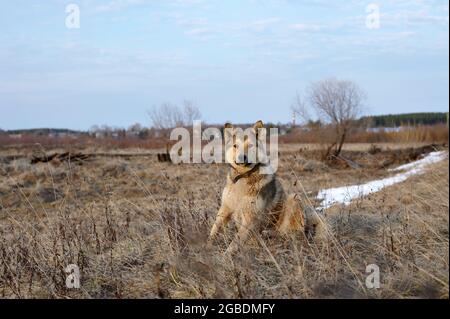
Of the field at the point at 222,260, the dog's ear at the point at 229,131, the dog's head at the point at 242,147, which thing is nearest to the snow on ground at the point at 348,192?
the field at the point at 222,260

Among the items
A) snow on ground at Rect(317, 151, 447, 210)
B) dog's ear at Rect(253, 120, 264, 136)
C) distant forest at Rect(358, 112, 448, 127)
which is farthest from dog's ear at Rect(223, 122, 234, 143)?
distant forest at Rect(358, 112, 448, 127)

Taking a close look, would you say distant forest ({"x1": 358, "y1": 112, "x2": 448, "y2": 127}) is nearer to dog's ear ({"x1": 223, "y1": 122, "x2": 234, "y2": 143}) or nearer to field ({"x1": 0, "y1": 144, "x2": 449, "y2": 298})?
dog's ear ({"x1": 223, "y1": 122, "x2": 234, "y2": 143})

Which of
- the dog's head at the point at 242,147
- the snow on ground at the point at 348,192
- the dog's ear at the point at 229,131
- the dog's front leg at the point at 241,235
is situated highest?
the dog's ear at the point at 229,131

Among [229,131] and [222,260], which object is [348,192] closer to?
[229,131]

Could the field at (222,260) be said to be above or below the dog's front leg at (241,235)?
below

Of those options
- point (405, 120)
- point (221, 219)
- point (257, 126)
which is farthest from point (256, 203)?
point (405, 120)

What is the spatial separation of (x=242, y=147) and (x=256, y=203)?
75cm

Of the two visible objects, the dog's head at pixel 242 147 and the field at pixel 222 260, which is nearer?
the field at pixel 222 260

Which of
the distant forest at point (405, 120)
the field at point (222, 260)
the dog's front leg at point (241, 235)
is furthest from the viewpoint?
the distant forest at point (405, 120)

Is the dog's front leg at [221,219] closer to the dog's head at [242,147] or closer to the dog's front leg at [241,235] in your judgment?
the dog's front leg at [241,235]

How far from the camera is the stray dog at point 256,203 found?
532 cm

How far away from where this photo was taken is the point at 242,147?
5.73m

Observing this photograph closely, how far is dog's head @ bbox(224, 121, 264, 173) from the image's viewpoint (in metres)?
5.63
